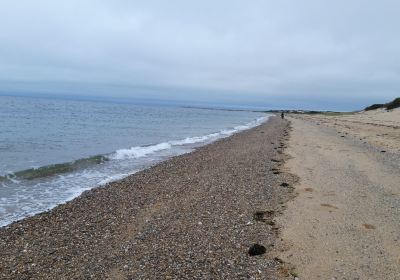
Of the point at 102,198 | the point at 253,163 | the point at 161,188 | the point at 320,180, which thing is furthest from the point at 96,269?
the point at 253,163

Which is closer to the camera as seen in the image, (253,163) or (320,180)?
(320,180)

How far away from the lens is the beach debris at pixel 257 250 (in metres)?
6.84

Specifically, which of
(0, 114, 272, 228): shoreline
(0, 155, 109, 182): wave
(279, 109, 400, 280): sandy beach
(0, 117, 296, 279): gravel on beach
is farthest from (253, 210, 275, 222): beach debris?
(0, 155, 109, 182): wave

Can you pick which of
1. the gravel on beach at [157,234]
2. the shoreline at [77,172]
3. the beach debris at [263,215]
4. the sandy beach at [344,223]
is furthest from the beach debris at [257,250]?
the shoreline at [77,172]

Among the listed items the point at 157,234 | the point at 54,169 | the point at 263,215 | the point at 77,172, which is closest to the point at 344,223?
→ the point at 263,215

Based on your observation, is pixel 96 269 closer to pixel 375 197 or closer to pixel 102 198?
pixel 102 198

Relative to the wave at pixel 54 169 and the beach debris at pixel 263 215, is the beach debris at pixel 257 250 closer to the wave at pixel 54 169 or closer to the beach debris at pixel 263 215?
the beach debris at pixel 263 215

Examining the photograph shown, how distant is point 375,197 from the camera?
35.7 ft

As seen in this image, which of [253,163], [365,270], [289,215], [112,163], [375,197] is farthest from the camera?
[112,163]

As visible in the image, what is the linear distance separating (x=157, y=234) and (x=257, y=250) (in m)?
2.35

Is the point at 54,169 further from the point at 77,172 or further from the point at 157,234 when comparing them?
the point at 157,234

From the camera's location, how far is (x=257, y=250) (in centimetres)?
689

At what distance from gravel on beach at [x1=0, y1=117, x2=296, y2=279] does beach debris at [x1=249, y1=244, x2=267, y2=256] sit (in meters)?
0.03

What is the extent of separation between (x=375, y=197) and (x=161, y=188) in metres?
6.91
